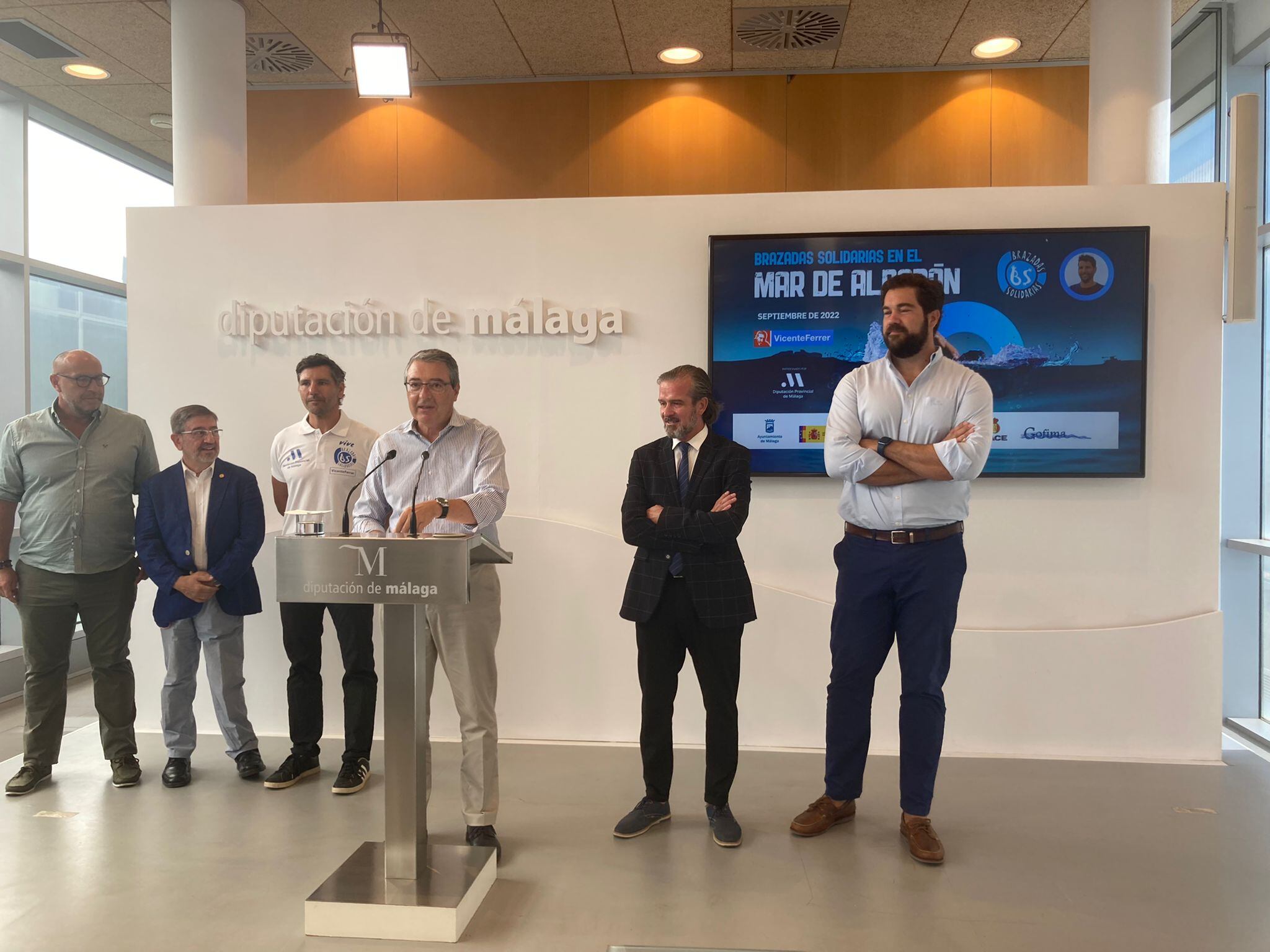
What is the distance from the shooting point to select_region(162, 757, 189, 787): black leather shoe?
3898 mm

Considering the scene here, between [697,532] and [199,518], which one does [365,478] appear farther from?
[199,518]

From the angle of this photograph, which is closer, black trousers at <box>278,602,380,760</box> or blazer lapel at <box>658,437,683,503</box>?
blazer lapel at <box>658,437,683,503</box>

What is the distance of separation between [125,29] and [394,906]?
5183 mm

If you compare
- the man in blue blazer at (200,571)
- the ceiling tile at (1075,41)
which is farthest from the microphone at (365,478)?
the ceiling tile at (1075,41)

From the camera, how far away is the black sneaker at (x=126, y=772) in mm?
3902

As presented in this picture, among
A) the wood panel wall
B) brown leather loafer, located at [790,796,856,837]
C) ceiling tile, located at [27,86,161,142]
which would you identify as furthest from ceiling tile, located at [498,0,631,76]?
brown leather loafer, located at [790,796,856,837]

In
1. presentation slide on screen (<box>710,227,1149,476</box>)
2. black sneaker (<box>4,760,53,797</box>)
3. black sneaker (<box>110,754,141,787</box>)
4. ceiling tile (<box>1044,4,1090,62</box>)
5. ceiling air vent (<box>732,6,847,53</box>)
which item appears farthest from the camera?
ceiling tile (<box>1044,4,1090,62</box>)

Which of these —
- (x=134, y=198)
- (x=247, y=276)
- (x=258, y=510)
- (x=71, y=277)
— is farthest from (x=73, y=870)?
(x=134, y=198)

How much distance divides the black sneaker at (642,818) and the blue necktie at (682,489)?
887mm

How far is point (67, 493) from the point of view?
3965 millimetres

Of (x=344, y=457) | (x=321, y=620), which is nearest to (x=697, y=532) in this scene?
(x=344, y=457)

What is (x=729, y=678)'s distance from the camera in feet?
10.7

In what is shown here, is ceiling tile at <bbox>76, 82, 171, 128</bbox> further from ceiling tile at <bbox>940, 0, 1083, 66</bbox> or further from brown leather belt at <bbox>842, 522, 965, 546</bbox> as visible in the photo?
brown leather belt at <bbox>842, 522, 965, 546</bbox>

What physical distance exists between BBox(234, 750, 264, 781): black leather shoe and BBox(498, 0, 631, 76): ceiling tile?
13.6 ft
